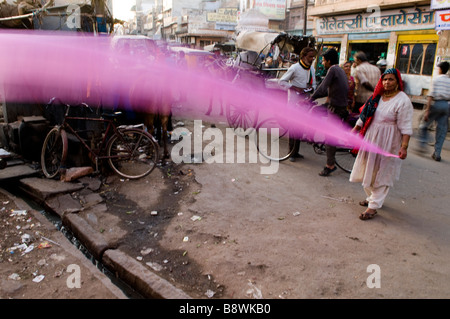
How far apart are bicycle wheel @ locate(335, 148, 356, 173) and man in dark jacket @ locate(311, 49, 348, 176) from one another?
185mm

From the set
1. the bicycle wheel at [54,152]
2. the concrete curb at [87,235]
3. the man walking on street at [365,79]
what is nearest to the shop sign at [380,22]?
the man walking on street at [365,79]

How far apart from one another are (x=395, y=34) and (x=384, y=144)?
15.5 metres

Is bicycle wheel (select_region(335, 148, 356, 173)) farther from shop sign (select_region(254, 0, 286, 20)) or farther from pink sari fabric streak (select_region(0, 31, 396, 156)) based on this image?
shop sign (select_region(254, 0, 286, 20))

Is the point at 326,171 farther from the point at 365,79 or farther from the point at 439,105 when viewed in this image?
the point at 439,105

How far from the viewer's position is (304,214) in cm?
434

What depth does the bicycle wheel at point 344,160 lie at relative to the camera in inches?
228

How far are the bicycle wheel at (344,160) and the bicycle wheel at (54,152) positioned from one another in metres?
4.53

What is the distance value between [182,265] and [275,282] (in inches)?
37.2

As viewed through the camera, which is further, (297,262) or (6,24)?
(6,24)

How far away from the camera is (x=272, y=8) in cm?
3800

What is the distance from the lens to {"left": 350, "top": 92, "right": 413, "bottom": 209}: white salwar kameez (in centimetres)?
380

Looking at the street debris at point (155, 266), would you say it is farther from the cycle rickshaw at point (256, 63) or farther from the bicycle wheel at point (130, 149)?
the cycle rickshaw at point (256, 63)
